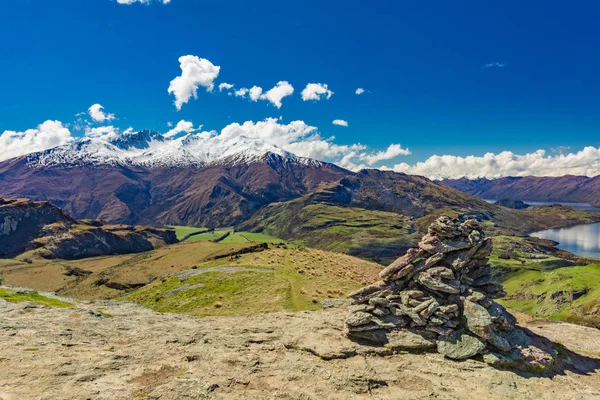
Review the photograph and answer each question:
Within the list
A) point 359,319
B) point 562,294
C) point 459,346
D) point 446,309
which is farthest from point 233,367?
point 562,294

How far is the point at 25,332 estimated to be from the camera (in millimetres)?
26734

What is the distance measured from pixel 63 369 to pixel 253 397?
42.3 ft

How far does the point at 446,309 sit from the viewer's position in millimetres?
27922

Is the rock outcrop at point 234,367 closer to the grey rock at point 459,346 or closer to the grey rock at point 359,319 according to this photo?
the grey rock at point 459,346

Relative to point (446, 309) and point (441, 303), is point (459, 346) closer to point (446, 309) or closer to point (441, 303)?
point (446, 309)

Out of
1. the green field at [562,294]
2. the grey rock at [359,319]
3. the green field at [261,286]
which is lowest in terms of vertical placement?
the green field at [562,294]

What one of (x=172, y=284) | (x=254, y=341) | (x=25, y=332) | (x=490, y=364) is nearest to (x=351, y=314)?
(x=254, y=341)

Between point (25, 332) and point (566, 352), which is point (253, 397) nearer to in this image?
point (25, 332)

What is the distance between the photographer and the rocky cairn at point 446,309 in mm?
26188

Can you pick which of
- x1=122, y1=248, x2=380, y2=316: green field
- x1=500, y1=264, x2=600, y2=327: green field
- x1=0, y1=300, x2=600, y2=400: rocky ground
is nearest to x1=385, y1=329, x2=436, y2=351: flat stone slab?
x1=0, y1=300, x2=600, y2=400: rocky ground

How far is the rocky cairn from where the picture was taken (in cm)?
2619

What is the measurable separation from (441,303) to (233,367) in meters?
18.9

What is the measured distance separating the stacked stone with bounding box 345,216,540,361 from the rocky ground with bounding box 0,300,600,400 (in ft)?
5.48

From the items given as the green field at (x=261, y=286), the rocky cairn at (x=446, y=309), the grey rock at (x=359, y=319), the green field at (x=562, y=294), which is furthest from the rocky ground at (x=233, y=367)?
the green field at (x=562, y=294)
